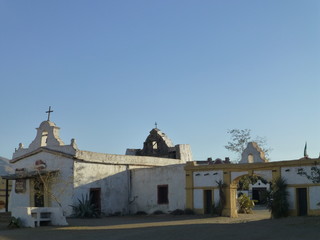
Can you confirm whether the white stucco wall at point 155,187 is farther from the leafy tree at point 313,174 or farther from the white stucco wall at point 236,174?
the leafy tree at point 313,174

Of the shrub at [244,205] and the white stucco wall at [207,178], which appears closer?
the white stucco wall at [207,178]

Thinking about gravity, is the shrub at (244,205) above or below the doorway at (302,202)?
below

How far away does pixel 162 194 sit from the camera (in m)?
29.1

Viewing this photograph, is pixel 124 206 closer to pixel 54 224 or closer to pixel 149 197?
pixel 149 197

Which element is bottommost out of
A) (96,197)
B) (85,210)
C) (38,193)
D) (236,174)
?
(85,210)

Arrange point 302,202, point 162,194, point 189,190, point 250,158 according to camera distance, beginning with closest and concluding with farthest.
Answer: point 302,202, point 250,158, point 189,190, point 162,194

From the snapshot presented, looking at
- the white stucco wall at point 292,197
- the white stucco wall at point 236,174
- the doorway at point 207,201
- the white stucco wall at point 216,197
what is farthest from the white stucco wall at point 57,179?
the white stucco wall at point 292,197

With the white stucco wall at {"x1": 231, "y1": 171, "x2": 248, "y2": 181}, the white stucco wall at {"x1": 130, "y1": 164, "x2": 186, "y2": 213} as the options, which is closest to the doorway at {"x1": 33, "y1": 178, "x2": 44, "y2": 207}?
the white stucco wall at {"x1": 130, "y1": 164, "x2": 186, "y2": 213}

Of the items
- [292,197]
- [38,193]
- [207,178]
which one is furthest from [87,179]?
[292,197]

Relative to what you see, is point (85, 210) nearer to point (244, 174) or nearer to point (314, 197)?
point (244, 174)

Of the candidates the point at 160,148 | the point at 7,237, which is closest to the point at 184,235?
the point at 7,237

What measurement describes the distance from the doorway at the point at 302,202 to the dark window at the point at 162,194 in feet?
29.4

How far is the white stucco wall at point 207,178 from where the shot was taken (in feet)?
85.5

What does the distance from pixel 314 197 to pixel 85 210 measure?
42.6 feet
